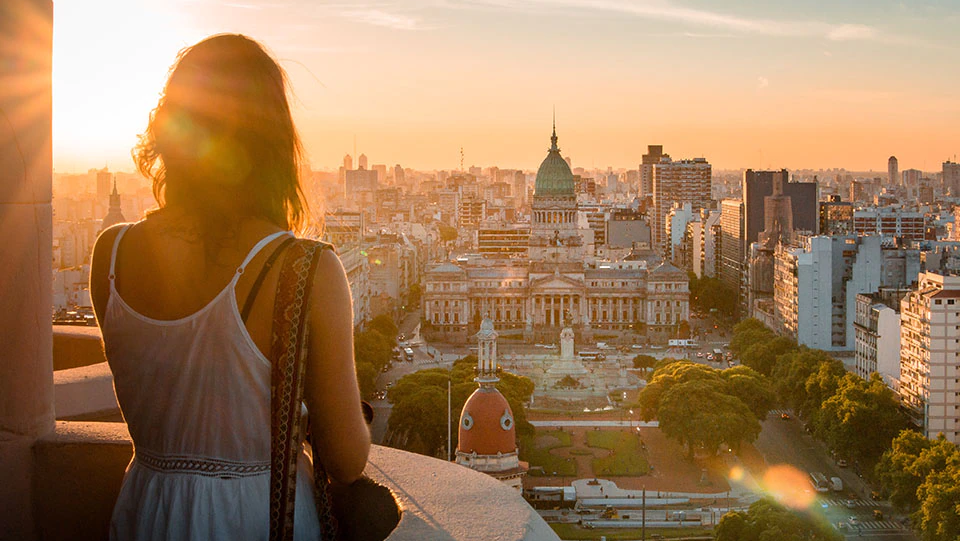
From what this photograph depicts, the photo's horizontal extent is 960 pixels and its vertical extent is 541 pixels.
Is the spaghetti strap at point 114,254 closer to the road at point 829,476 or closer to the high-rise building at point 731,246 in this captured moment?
the road at point 829,476

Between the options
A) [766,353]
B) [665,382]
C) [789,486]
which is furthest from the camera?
[766,353]

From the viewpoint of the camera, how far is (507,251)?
445 feet

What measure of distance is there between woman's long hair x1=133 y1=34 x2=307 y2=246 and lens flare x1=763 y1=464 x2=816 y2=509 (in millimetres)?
33744

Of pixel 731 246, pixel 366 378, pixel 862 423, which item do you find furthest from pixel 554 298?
pixel 862 423

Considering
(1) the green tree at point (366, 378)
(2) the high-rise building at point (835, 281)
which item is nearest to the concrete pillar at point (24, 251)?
(1) the green tree at point (366, 378)

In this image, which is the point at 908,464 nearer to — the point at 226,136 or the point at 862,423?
the point at 862,423

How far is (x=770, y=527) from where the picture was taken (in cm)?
3008

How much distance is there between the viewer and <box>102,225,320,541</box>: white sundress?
171 inches

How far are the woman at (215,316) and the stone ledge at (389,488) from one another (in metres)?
0.39

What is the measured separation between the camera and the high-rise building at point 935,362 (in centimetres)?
4353


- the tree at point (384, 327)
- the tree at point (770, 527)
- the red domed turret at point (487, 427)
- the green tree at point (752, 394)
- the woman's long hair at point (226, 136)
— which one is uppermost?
the woman's long hair at point (226, 136)

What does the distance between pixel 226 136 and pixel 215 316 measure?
2.45ft

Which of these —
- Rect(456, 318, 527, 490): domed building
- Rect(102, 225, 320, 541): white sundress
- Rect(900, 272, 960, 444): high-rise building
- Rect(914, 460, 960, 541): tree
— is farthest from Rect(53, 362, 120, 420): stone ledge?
Rect(900, 272, 960, 444): high-rise building

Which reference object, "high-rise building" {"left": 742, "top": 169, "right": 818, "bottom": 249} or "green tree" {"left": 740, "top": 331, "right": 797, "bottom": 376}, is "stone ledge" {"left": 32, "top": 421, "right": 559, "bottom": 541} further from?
"high-rise building" {"left": 742, "top": 169, "right": 818, "bottom": 249}
